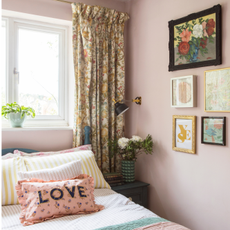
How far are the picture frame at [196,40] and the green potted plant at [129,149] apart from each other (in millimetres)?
793

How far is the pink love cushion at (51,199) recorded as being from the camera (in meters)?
1.51

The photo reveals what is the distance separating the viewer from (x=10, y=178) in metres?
1.80

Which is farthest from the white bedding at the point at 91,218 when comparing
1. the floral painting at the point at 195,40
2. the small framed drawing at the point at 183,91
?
the floral painting at the point at 195,40

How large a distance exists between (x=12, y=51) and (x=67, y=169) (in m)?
1.42

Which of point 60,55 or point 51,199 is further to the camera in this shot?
point 60,55

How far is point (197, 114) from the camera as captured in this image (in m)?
2.06

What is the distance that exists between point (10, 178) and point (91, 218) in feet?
2.31

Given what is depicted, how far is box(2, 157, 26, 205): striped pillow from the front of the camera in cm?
174

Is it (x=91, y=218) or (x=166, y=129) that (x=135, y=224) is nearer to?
(x=91, y=218)

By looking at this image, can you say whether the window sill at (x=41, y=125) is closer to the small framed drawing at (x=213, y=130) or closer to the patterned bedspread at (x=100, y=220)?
the patterned bedspread at (x=100, y=220)

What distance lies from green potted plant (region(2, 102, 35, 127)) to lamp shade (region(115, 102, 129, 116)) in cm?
92

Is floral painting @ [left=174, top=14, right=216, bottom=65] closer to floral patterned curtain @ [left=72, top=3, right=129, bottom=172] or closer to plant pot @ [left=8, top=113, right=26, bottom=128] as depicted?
floral patterned curtain @ [left=72, top=3, right=129, bottom=172]

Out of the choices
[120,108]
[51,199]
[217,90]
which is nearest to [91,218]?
[51,199]

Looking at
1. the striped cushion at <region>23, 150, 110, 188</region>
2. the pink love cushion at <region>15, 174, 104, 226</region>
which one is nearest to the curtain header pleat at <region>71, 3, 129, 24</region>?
the striped cushion at <region>23, 150, 110, 188</region>
